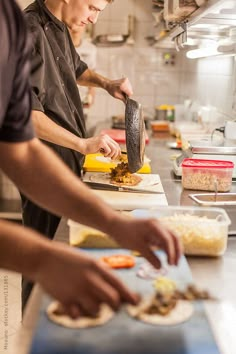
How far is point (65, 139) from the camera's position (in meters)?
1.91

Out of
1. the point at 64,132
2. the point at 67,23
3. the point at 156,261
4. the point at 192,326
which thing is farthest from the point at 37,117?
the point at 192,326

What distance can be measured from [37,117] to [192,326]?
116cm

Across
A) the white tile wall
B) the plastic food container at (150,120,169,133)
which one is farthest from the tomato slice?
→ the white tile wall

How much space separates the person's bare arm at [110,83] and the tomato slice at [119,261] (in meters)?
1.34

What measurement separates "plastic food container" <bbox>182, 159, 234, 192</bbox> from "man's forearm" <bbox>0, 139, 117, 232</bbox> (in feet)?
2.98

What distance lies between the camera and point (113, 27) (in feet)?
15.7

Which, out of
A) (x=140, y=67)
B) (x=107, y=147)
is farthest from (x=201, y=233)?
(x=140, y=67)

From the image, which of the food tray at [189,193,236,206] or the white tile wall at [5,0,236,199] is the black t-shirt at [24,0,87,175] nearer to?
the food tray at [189,193,236,206]

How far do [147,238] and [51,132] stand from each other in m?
1.00

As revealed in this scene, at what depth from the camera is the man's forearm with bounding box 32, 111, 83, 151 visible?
1861mm

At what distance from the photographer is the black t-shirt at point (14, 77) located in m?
1.05

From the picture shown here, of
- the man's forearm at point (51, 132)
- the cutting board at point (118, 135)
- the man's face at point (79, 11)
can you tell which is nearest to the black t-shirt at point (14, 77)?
the man's forearm at point (51, 132)

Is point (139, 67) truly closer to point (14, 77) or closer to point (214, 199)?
point (214, 199)

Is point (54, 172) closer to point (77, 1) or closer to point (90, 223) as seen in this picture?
point (90, 223)
